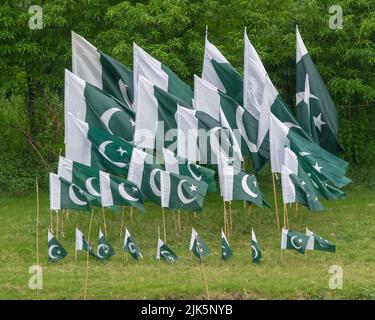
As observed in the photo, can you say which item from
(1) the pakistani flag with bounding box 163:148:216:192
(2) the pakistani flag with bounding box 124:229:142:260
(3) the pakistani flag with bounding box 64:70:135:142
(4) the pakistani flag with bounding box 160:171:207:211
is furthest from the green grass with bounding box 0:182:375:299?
(3) the pakistani flag with bounding box 64:70:135:142

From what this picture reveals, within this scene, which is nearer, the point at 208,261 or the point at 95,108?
the point at 208,261

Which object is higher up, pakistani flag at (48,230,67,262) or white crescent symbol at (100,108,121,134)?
white crescent symbol at (100,108,121,134)

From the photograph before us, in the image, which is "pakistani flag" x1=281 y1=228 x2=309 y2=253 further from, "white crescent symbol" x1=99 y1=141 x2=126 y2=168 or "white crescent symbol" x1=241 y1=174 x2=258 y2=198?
"white crescent symbol" x1=99 y1=141 x2=126 y2=168

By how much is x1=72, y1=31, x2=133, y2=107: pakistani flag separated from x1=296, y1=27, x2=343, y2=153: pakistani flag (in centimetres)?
352

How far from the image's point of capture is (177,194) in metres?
15.1

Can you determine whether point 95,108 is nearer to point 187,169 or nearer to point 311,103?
point 187,169

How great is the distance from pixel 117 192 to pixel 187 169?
175 cm

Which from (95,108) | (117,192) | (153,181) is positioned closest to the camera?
(117,192)

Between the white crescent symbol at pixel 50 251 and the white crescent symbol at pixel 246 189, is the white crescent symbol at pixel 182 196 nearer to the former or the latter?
the white crescent symbol at pixel 246 189

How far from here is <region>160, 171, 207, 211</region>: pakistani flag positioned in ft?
49.5

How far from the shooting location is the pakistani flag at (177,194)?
49.5 ft

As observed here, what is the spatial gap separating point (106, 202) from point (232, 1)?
306 inches

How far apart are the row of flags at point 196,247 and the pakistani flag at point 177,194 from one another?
33.4 inches

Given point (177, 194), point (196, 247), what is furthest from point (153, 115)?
point (196, 247)
